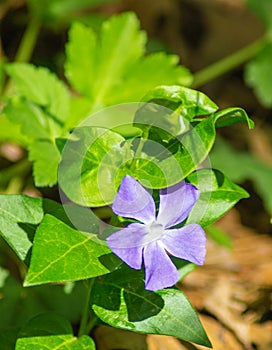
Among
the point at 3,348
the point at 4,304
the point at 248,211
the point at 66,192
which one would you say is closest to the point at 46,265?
the point at 66,192

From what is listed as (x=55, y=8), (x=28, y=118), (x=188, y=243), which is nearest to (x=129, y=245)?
(x=188, y=243)

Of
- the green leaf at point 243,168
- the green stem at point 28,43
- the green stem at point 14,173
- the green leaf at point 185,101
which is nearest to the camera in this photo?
the green leaf at point 185,101

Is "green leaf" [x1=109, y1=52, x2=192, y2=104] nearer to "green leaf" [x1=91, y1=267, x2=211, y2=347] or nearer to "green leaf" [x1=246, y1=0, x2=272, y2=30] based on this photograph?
"green leaf" [x1=246, y1=0, x2=272, y2=30]

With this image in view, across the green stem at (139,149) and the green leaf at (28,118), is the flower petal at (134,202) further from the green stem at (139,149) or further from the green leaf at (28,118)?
the green leaf at (28,118)

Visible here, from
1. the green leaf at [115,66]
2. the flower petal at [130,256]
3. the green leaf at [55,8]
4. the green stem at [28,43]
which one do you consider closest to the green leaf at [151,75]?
the green leaf at [115,66]

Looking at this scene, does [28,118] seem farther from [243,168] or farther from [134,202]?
[243,168]

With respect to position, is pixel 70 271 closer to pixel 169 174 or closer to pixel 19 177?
pixel 169 174
